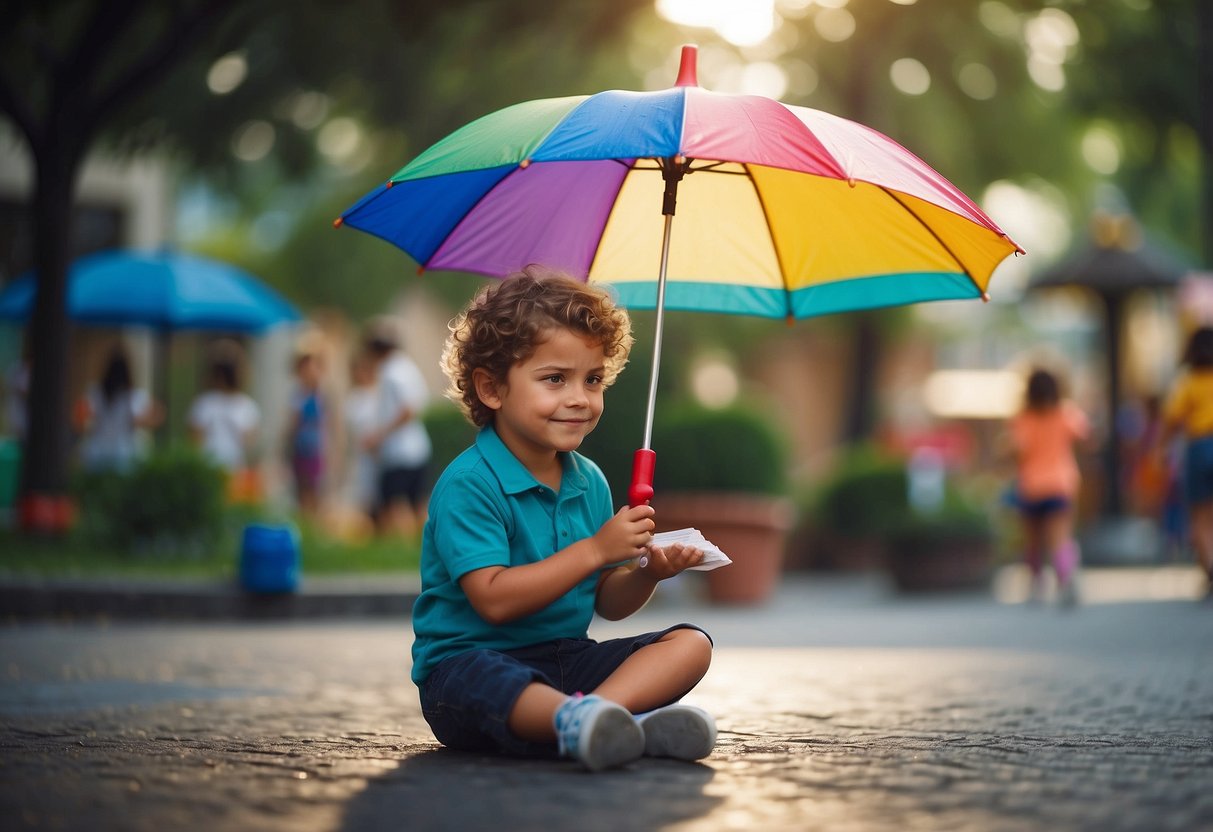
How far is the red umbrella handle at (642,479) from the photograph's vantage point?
4.25 meters

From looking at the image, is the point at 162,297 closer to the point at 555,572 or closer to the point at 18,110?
the point at 18,110

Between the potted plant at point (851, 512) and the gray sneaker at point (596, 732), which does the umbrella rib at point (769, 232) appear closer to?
the gray sneaker at point (596, 732)

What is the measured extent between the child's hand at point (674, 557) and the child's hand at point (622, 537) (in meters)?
0.09

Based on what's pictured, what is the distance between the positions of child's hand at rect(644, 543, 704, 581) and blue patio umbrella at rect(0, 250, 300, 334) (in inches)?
400

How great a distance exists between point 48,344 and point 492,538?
965 cm

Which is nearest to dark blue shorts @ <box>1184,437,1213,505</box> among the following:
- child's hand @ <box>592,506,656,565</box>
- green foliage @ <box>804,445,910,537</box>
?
green foliage @ <box>804,445,910,537</box>

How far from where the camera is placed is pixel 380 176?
22812 millimetres

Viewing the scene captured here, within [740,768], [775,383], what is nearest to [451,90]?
[740,768]

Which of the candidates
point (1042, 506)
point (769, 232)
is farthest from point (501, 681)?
point (1042, 506)

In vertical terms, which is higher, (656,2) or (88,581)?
(656,2)

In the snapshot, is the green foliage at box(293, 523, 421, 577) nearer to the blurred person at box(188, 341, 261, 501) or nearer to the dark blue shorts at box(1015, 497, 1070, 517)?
the blurred person at box(188, 341, 261, 501)

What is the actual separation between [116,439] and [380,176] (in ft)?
30.2

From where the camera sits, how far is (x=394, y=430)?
1257 centimetres

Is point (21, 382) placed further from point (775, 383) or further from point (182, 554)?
point (775, 383)
